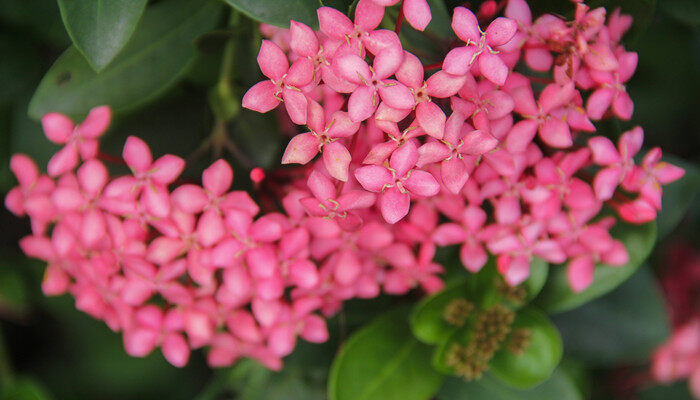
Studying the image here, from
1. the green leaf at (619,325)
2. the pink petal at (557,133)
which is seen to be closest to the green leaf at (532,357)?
the green leaf at (619,325)

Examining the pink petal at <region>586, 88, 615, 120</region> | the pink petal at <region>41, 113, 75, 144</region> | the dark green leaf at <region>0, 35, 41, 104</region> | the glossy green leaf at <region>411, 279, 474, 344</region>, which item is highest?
Answer: the pink petal at <region>586, 88, 615, 120</region>

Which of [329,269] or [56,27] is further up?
[56,27]

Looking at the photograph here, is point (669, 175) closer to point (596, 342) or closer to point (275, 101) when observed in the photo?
point (596, 342)

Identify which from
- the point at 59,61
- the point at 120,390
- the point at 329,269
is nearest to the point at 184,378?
the point at 120,390

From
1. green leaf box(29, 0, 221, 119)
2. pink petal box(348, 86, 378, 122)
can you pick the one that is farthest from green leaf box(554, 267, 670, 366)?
green leaf box(29, 0, 221, 119)

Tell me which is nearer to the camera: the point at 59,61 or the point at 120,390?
the point at 59,61

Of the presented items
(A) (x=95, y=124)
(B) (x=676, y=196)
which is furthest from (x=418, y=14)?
(B) (x=676, y=196)

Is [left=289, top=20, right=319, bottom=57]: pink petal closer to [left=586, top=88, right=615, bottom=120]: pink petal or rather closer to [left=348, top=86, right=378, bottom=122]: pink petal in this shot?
[left=348, top=86, right=378, bottom=122]: pink petal
